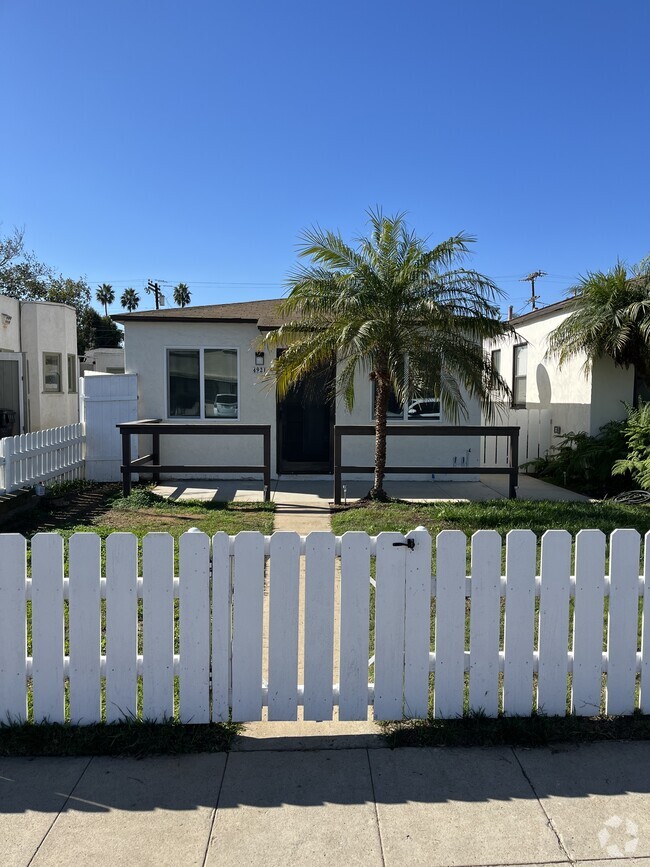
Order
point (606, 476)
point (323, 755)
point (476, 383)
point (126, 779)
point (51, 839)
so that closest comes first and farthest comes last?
point (51, 839)
point (126, 779)
point (323, 755)
point (476, 383)
point (606, 476)

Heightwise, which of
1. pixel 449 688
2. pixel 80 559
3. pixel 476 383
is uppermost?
pixel 476 383

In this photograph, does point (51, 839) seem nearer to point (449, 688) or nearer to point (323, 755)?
point (323, 755)

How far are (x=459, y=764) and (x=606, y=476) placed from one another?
9.45 metres

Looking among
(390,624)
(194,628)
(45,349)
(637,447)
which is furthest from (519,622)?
(45,349)

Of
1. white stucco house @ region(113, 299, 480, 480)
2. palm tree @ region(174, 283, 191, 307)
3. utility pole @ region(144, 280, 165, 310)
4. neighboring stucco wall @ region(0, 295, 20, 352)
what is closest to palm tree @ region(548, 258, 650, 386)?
white stucco house @ region(113, 299, 480, 480)

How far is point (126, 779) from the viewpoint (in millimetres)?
2645

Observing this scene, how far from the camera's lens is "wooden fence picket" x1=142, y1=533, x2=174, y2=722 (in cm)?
292

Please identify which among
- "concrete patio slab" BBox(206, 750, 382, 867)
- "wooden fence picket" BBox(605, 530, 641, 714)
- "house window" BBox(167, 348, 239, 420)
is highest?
"house window" BBox(167, 348, 239, 420)

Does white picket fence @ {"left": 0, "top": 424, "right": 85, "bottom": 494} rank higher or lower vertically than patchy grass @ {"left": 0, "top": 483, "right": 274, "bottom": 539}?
higher

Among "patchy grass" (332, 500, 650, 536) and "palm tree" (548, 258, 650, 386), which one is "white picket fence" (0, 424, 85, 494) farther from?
"palm tree" (548, 258, 650, 386)

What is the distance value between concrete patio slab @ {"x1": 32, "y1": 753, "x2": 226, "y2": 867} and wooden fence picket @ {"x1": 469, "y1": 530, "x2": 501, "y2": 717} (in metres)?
1.28

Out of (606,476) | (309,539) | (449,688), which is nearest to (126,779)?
(309,539)

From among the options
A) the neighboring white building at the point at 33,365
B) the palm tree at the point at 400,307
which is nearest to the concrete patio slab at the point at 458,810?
the palm tree at the point at 400,307

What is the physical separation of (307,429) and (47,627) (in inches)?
392
